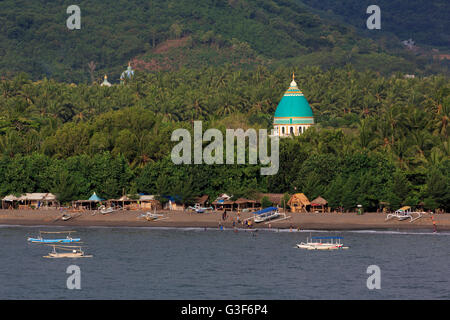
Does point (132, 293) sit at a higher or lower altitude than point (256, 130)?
lower

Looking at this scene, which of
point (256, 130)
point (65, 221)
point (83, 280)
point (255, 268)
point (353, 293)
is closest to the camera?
point (353, 293)

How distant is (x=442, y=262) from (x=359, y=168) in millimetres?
29181

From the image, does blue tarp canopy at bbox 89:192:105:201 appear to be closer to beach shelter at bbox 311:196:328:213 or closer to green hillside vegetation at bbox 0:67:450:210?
green hillside vegetation at bbox 0:67:450:210

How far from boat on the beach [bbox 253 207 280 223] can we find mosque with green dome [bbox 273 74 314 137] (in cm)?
3654

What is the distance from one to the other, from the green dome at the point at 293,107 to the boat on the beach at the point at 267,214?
126 ft

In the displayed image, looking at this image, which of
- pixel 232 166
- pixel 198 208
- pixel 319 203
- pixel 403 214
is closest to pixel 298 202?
pixel 319 203

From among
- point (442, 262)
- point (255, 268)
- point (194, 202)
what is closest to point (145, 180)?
point (194, 202)

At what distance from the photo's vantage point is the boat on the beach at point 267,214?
4419 inches

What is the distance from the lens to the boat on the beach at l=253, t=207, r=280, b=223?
11224 centimetres

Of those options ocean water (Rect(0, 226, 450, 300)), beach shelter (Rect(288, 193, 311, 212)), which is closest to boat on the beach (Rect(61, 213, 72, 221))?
ocean water (Rect(0, 226, 450, 300))

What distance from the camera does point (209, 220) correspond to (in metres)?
113

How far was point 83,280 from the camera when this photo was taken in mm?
82688

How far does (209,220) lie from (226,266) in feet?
79.2
